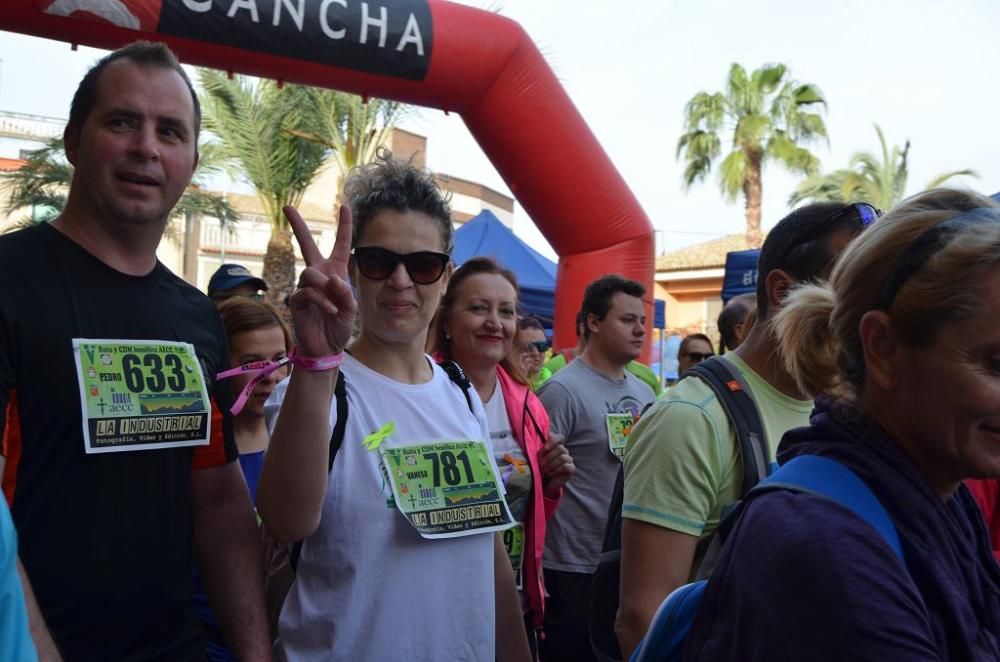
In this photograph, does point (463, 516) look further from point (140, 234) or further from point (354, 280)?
point (140, 234)

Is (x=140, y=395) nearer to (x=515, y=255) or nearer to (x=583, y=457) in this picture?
(x=583, y=457)

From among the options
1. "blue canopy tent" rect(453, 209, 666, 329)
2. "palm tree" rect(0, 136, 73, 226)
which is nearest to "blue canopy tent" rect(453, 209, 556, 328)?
"blue canopy tent" rect(453, 209, 666, 329)

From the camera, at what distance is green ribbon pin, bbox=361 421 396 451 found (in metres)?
1.84

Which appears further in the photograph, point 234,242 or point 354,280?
point 234,242

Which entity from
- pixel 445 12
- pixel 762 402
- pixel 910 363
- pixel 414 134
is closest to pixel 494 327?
pixel 762 402

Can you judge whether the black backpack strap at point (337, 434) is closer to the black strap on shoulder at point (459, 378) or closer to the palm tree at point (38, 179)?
the black strap on shoulder at point (459, 378)

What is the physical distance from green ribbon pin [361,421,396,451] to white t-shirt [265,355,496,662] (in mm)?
12

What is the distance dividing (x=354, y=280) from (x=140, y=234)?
50 centimetres

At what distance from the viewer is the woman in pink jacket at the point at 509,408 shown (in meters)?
2.94

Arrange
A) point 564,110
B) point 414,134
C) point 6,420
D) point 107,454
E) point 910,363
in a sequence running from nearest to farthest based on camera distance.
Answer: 1. point 910,363
2. point 6,420
3. point 107,454
4. point 564,110
5. point 414,134

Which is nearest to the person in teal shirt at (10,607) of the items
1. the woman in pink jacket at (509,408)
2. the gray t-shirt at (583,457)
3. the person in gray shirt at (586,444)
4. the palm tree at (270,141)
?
the woman in pink jacket at (509,408)

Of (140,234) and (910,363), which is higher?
(140,234)

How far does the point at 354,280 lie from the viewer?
6.83 ft

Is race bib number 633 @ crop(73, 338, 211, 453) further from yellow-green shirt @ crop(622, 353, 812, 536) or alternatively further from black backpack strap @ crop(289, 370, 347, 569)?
yellow-green shirt @ crop(622, 353, 812, 536)
